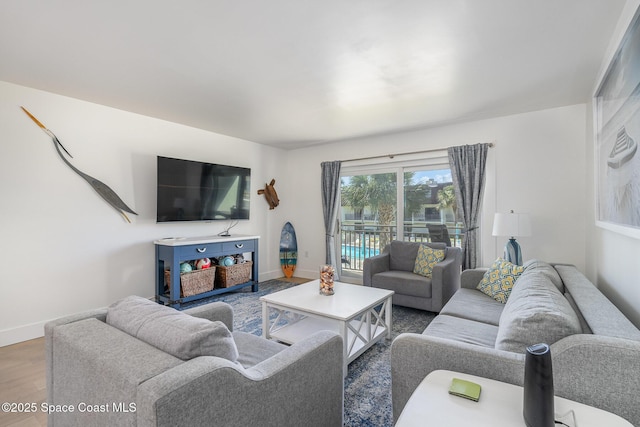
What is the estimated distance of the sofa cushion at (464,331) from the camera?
5.86ft

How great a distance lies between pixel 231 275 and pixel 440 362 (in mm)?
3287

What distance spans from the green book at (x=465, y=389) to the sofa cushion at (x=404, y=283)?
2.36 metres

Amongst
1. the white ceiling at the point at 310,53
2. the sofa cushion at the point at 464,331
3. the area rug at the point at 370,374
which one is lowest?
the area rug at the point at 370,374

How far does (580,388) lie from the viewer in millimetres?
1016

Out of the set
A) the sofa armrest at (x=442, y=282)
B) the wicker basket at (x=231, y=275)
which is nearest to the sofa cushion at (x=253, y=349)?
the sofa armrest at (x=442, y=282)

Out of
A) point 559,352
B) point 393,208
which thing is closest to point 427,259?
point 393,208

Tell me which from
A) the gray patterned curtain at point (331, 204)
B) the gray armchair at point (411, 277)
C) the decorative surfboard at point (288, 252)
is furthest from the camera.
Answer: the decorative surfboard at point (288, 252)

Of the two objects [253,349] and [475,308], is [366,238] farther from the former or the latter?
[253,349]

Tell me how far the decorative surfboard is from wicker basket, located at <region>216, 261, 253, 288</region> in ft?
3.34

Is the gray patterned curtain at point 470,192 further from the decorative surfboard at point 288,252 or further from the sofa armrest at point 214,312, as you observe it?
the sofa armrest at point 214,312

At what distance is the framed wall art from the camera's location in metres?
1.41

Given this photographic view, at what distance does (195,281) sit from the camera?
3646 mm

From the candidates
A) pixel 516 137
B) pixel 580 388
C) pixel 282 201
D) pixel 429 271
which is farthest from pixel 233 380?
pixel 282 201

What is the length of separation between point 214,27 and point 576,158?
3739 millimetres
